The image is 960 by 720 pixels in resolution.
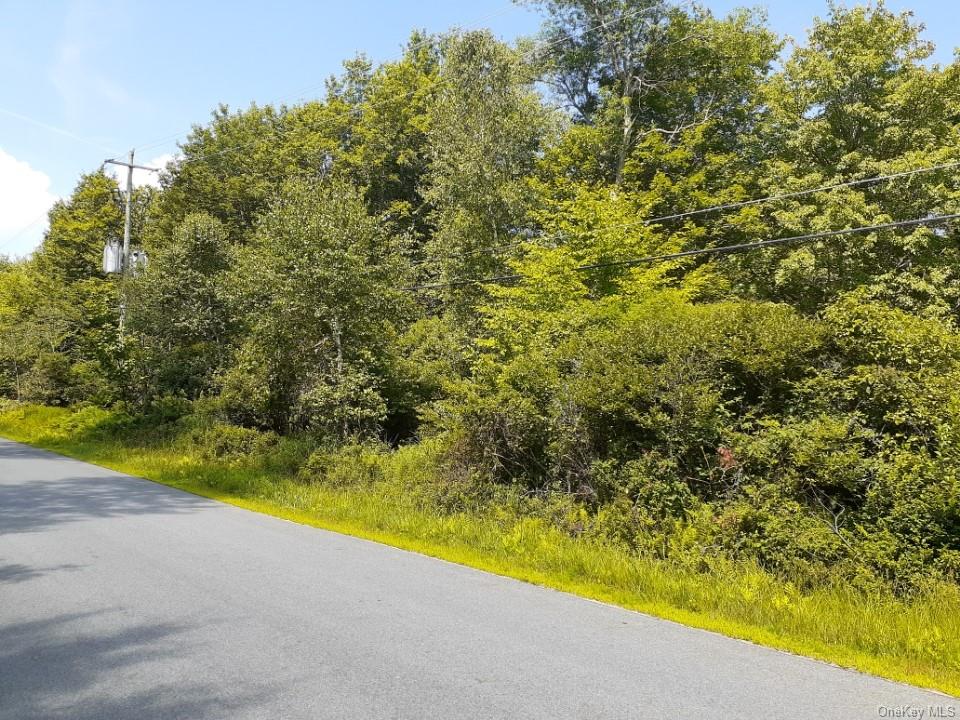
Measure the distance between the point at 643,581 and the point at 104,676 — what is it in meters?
5.02

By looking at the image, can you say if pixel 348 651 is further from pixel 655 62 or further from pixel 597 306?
pixel 655 62

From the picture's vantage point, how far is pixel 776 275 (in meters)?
22.0

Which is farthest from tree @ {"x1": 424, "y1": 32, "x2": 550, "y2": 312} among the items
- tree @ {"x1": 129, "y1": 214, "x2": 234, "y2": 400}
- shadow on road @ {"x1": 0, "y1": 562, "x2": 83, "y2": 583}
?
shadow on road @ {"x1": 0, "y1": 562, "x2": 83, "y2": 583}

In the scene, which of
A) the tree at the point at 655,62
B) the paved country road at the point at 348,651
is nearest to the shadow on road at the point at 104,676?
the paved country road at the point at 348,651

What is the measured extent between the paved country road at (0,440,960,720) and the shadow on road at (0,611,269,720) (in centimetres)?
2

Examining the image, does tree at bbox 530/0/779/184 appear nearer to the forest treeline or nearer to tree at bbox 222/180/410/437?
the forest treeline

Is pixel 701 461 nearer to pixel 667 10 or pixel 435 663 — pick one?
pixel 435 663

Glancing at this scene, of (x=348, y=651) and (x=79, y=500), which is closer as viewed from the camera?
(x=348, y=651)

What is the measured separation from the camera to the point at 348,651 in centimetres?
489

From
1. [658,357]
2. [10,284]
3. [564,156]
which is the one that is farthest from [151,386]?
[10,284]

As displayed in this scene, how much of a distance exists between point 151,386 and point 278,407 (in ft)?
22.5

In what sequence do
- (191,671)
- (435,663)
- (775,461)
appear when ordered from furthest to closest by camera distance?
(775,461), (435,663), (191,671)

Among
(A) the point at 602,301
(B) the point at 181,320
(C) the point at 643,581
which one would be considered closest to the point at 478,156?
(A) the point at 602,301

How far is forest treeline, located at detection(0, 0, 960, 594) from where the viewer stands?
28.3 feet
